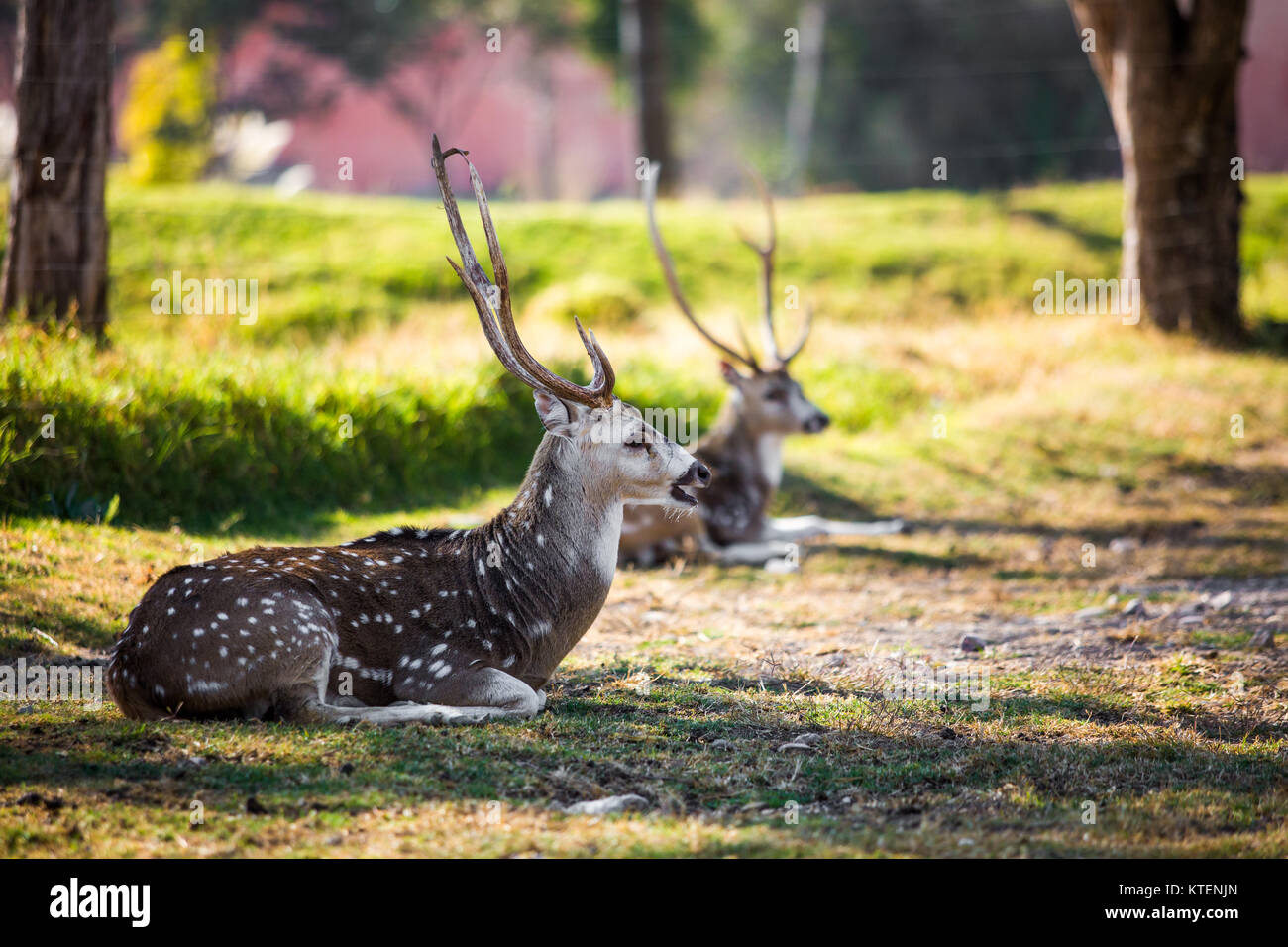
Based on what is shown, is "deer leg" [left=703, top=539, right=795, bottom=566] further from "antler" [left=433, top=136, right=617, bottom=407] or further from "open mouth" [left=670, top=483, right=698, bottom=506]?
"antler" [left=433, top=136, right=617, bottom=407]

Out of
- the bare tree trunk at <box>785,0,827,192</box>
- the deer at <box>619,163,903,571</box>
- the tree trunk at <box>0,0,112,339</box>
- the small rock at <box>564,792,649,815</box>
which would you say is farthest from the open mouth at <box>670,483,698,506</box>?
the bare tree trunk at <box>785,0,827,192</box>

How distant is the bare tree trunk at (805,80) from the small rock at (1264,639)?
2818 cm

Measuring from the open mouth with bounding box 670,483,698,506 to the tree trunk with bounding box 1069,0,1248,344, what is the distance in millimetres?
9880

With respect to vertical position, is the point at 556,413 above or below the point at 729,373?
below

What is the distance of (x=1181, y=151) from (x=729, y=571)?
784cm

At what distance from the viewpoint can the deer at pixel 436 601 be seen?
5.44 meters

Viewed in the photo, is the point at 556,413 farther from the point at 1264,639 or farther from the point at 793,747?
the point at 1264,639

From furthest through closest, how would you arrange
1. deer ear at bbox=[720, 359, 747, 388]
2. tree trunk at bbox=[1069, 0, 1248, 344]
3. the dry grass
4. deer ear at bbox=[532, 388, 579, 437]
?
tree trunk at bbox=[1069, 0, 1248, 344] → deer ear at bbox=[720, 359, 747, 388] → deer ear at bbox=[532, 388, 579, 437] → the dry grass

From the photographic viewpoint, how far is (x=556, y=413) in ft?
20.3

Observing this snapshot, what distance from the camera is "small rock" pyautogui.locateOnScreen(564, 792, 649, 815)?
470 cm

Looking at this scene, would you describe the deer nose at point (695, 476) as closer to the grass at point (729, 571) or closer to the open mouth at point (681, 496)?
the open mouth at point (681, 496)

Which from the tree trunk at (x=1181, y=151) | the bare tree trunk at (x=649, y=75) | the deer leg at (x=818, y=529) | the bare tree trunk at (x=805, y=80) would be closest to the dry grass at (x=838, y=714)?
the deer leg at (x=818, y=529)

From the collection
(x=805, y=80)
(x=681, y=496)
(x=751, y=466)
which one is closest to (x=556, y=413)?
(x=681, y=496)

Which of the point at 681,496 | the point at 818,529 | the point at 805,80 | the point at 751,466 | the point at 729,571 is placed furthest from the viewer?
the point at 805,80
